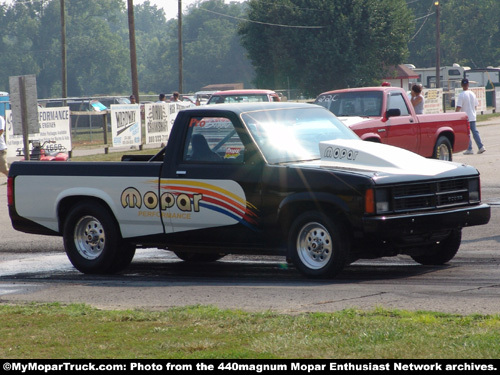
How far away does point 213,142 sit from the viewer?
30.9 feet

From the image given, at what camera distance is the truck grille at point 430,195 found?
8469mm

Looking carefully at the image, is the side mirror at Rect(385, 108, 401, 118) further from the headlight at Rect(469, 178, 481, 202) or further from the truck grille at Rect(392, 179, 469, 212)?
the truck grille at Rect(392, 179, 469, 212)

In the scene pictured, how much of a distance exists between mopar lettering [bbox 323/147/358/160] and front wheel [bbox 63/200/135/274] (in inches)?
98.3

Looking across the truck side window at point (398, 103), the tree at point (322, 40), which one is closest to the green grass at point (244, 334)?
the truck side window at point (398, 103)

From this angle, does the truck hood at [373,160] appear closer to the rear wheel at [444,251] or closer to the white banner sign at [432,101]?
the rear wheel at [444,251]

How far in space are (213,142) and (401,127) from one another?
8942 mm

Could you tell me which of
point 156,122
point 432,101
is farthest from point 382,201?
point 432,101

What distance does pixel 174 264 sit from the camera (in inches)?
415

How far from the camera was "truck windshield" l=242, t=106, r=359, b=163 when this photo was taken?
29.9 ft

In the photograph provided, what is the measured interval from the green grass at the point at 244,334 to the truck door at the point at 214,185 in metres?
1.80

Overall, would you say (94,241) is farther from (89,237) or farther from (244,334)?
(244,334)

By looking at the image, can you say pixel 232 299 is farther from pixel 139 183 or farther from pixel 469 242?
pixel 469 242

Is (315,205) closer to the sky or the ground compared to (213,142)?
closer to the ground

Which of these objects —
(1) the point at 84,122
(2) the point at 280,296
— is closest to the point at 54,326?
(2) the point at 280,296
